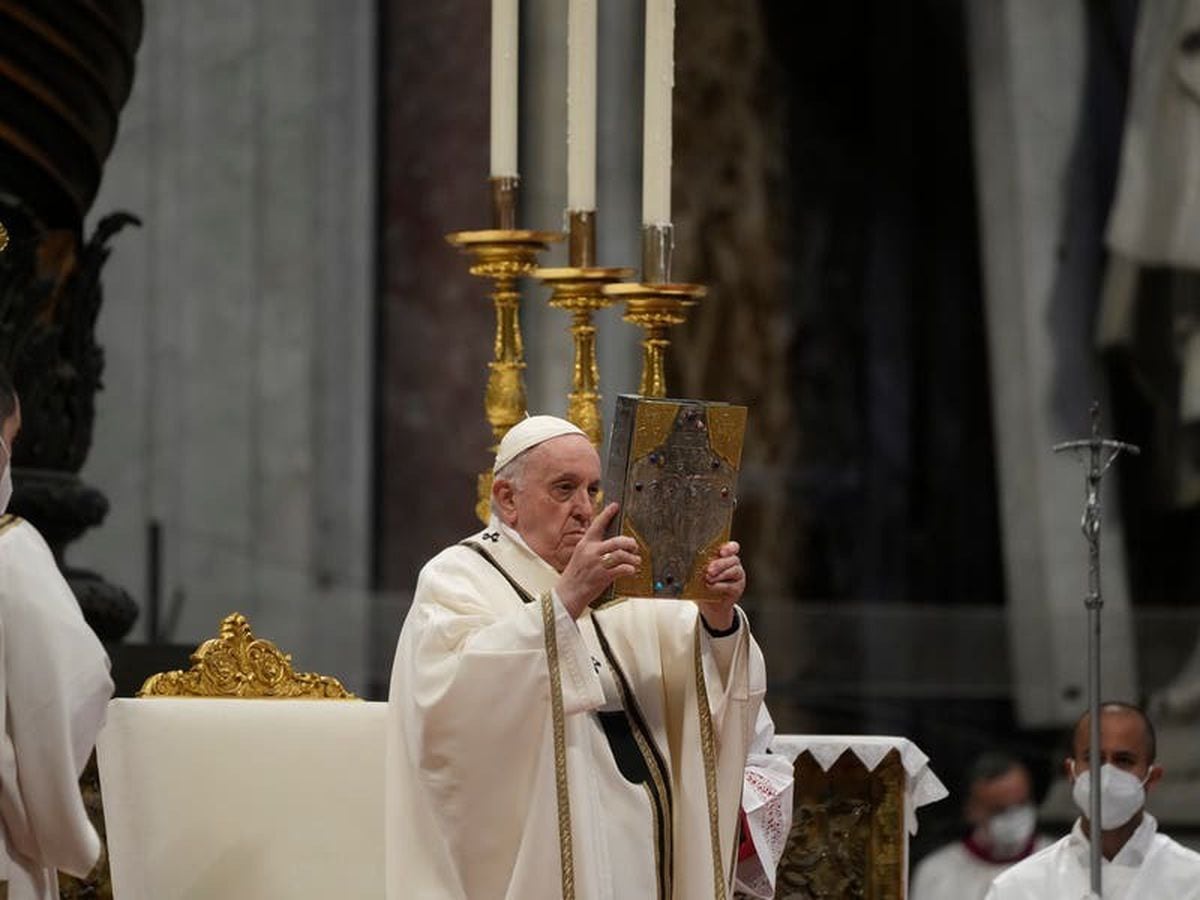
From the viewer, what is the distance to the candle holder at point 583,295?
6.16m

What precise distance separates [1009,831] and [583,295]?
12.0 feet

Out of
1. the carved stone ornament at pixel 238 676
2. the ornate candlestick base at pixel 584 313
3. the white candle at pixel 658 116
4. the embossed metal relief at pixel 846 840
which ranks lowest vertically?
the embossed metal relief at pixel 846 840

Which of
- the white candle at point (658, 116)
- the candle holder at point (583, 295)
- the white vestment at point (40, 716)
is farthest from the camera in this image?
the candle holder at point (583, 295)

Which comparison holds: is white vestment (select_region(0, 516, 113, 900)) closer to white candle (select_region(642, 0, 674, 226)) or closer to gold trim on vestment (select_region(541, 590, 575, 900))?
gold trim on vestment (select_region(541, 590, 575, 900))

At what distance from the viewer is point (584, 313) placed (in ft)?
20.6

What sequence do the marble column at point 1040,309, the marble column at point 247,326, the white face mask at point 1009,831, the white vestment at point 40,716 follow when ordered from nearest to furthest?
Result: the white vestment at point 40,716 → the white face mask at point 1009,831 → the marble column at point 247,326 → the marble column at point 1040,309

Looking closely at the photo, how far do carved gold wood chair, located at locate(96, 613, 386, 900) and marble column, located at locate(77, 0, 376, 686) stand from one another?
131 inches

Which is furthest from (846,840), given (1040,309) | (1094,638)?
(1040,309)

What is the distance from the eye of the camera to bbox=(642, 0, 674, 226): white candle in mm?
6039

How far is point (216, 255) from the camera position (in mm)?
9922

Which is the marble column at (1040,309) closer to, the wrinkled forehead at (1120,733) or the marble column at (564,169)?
the marble column at (564,169)

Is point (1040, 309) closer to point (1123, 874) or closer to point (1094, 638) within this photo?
point (1123, 874)

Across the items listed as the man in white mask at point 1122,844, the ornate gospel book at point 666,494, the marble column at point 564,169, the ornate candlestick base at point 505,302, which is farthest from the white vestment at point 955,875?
the ornate gospel book at point 666,494

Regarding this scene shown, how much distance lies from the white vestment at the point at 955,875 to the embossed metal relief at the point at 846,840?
2.53 m
